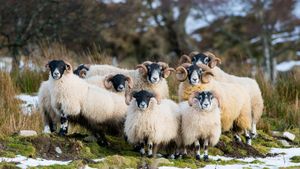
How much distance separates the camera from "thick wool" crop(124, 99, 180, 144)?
33.1 ft

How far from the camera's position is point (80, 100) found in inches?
417

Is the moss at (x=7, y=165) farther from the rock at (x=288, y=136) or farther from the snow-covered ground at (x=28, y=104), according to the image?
the rock at (x=288, y=136)

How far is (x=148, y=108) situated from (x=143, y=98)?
172 millimetres

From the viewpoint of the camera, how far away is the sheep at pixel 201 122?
10.3 metres

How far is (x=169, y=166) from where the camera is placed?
9508 mm

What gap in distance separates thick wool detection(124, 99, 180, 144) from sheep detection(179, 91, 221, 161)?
0.19 metres

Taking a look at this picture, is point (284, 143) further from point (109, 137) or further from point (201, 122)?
point (109, 137)

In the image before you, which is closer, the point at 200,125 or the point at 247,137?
the point at 200,125

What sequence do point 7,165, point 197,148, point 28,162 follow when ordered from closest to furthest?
1. point 7,165
2. point 28,162
3. point 197,148

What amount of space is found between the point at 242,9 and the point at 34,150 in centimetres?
2715

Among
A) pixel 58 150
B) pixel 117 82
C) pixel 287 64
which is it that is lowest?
pixel 58 150

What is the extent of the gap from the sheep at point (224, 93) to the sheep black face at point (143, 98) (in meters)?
1.44

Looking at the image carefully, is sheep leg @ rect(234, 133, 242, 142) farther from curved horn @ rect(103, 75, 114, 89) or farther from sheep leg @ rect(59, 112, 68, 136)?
sheep leg @ rect(59, 112, 68, 136)

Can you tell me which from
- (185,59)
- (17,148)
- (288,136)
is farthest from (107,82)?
(288,136)
